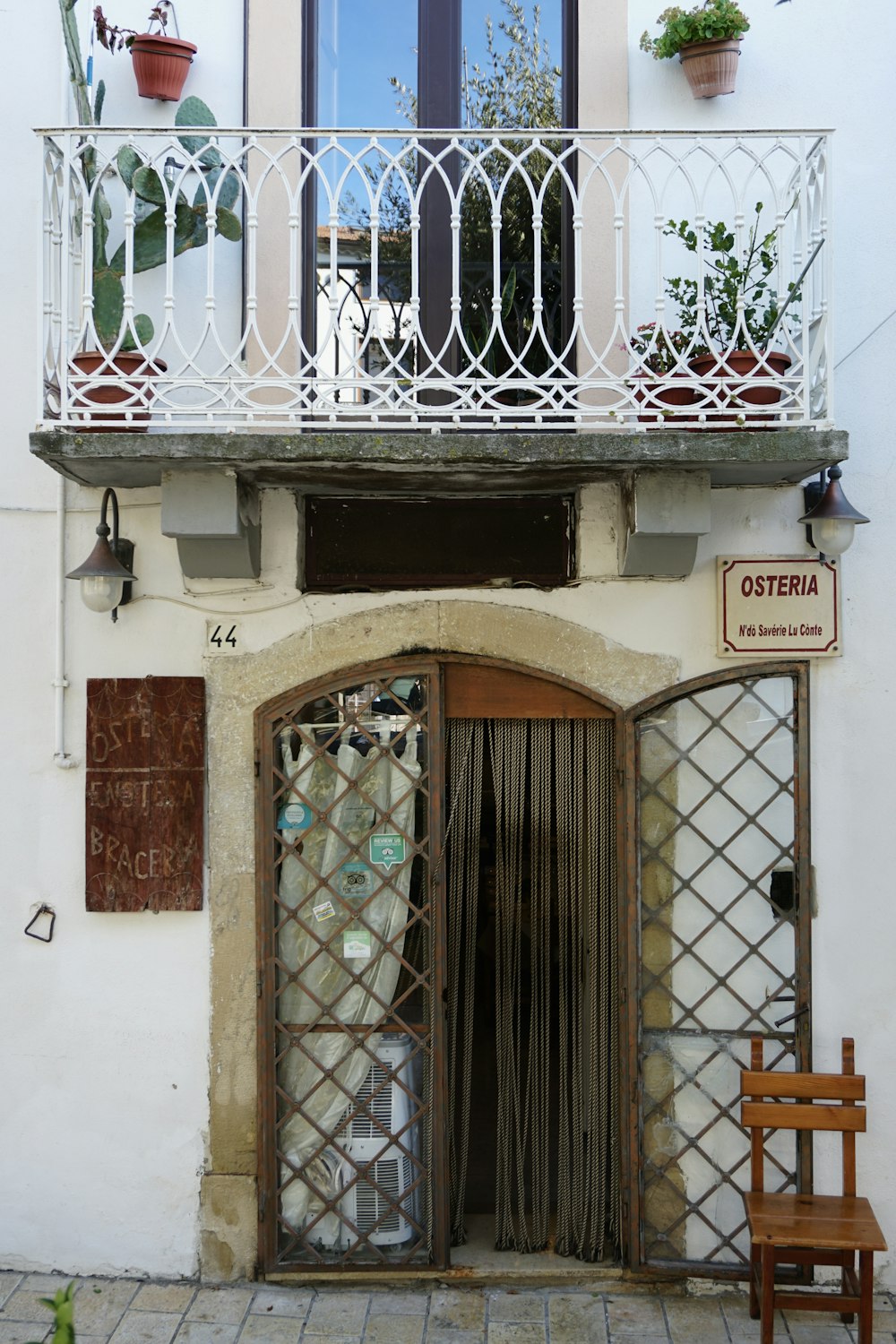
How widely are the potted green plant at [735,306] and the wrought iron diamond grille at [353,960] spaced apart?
180 cm

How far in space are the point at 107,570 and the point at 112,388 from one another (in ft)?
2.38

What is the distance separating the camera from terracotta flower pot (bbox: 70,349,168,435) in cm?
431

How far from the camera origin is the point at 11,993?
4930 mm

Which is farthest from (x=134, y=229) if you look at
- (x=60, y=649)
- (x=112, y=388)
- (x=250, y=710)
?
(x=250, y=710)

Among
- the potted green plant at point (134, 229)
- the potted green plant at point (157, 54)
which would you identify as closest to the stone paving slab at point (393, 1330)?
the potted green plant at point (134, 229)

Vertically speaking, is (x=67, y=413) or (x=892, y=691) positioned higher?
(x=67, y=413)

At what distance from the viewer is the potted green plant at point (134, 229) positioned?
4473 millimetres

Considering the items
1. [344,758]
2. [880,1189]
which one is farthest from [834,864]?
[344,758]

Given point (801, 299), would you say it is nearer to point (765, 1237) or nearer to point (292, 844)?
point (292, 844)

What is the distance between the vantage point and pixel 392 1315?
4664mm

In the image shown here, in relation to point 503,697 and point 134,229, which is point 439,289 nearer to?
point 134,229

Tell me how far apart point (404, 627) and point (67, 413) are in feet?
5.27

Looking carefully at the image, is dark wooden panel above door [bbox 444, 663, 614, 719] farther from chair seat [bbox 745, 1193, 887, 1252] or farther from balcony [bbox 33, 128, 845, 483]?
chair seat [bbox 745, 1193, 887, 1252]

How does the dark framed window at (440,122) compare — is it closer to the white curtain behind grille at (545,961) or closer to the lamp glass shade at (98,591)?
the lamp glass shade at (98,591)
